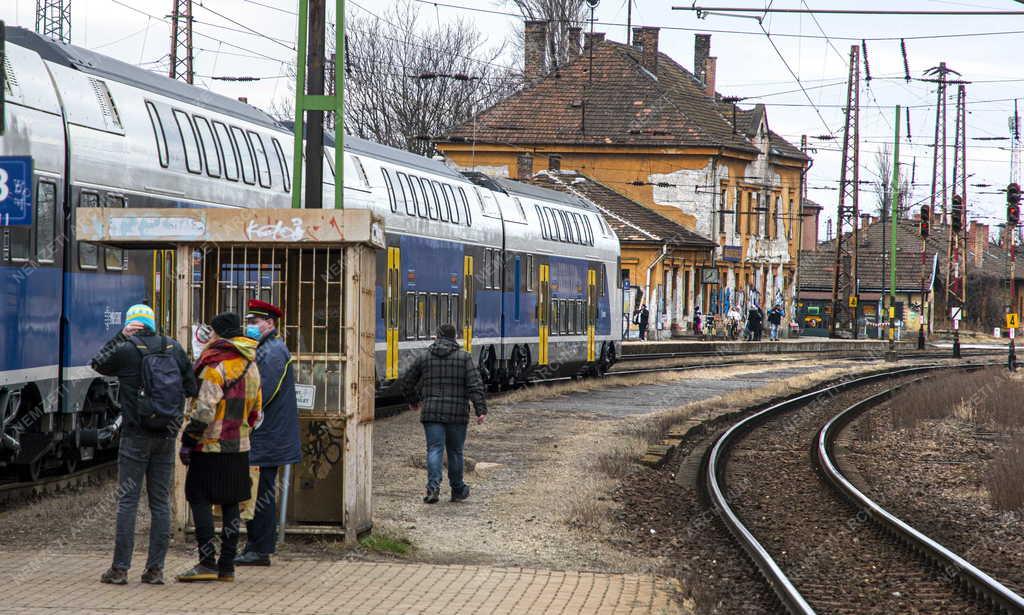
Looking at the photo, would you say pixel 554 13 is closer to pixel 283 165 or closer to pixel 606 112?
pixel 606 112

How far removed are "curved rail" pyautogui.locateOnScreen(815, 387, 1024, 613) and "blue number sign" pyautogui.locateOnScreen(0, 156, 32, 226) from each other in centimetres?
683

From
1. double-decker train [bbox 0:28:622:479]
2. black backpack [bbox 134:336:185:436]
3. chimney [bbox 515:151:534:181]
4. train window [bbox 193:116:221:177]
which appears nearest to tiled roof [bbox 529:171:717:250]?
chimney [bbox 515:151:534:181]

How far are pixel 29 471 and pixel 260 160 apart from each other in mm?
5690

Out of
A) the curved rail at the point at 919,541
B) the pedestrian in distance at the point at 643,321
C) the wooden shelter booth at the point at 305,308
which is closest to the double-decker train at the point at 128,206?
the wooden shelter booth at the point at 305,308

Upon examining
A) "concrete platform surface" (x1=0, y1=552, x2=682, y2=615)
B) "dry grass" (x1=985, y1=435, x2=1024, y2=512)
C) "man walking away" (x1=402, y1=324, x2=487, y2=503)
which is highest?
"man walking away" (x1=402, y1=324, x2=487, y2=503)

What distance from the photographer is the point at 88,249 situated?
14070 millimetres

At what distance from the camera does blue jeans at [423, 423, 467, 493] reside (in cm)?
1395

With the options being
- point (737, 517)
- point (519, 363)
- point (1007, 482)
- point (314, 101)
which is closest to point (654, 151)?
point (519, 363)

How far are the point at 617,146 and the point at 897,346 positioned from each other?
1467 cm

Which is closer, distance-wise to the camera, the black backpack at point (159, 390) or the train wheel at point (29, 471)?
the black backpack at point (159, 390)

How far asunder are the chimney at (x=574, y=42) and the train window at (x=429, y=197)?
4852 cm

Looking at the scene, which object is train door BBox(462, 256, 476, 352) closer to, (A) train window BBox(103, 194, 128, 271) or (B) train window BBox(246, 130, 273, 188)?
(B) train window BBox(246, 130, 273, 188)

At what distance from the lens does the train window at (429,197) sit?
24.0m

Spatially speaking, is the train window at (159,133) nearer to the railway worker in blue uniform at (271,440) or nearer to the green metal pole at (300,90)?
the green metal pole at (300,90)
